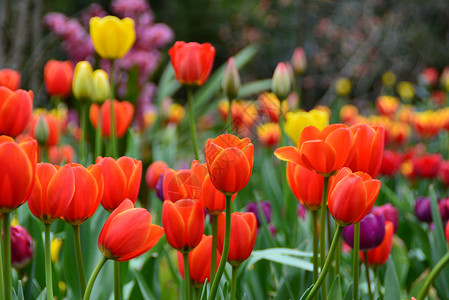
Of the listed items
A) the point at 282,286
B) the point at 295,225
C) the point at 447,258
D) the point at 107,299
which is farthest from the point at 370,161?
the point at 295,225

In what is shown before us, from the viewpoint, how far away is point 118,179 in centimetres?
67

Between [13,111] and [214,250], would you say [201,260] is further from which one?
[13,111]

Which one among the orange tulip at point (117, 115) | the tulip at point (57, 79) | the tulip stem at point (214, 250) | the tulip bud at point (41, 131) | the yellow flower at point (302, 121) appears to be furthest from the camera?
the tulip at point (57, 79)

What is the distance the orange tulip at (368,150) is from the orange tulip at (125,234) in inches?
11.0

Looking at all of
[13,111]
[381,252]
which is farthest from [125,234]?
[381,252]

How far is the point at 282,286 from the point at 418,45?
20.5ft

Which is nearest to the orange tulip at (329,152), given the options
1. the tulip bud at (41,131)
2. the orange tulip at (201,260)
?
the orange tulip at (201,260)

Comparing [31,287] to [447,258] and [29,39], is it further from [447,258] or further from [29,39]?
[29,39]

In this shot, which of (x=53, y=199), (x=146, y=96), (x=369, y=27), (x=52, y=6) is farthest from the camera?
(x=52, y=6)

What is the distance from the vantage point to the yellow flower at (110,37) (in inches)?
53.1

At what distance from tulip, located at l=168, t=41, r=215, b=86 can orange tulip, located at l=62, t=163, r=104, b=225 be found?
0.55m

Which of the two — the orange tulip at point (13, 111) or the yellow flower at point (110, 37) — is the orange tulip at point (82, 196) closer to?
the orange tulip at point (13, 111)

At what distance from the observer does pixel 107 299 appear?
91 centimetres

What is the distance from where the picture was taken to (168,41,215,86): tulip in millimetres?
1118
